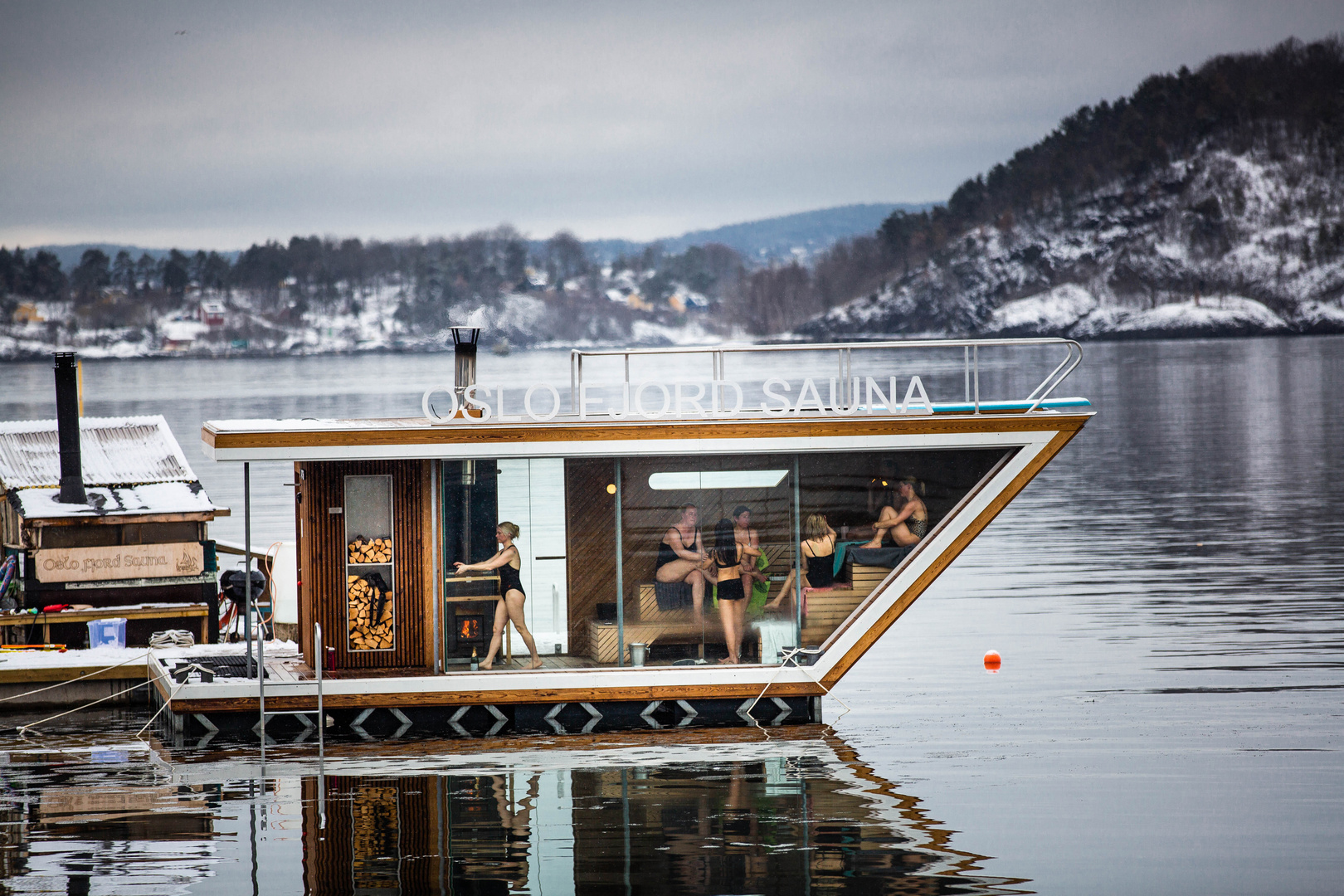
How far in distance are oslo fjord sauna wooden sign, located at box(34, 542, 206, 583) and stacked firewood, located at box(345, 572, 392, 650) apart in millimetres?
4363

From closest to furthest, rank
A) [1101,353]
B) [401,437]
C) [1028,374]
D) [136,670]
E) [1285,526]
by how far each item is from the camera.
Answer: [401,437] < [136,670] < [1285,526] < [1028,374] < [1101,353]

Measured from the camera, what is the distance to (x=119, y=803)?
12.4 metres

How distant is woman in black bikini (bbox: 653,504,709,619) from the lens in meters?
13.9

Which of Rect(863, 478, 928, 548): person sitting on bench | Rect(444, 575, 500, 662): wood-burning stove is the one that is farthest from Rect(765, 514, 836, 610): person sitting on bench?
Rect(444, 575, 500, 662): wood-burning stove

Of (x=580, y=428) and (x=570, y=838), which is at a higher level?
(x=580, y=428)

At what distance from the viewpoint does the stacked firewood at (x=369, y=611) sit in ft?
45.7

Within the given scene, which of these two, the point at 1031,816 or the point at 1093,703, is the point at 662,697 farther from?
the point at 1093,703

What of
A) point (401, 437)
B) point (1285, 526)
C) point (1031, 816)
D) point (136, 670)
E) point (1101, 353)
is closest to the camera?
point (1031, 816)

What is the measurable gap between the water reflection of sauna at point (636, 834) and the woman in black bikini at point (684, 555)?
68.3 inches

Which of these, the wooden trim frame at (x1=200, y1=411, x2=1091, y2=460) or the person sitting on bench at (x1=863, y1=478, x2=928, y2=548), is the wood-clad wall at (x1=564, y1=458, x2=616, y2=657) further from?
the person sitting on bench at (x1=863, y1=478, x2=928, y2=548)

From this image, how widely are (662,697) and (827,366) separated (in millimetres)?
131130

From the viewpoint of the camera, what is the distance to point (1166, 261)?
15112 cm

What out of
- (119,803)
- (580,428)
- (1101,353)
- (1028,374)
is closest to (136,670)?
(119,803)

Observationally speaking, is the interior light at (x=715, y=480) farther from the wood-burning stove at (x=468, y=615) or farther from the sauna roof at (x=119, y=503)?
the sauna roof at (x=119, y=503)
